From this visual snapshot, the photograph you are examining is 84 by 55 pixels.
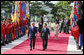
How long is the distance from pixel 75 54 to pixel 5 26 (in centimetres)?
522

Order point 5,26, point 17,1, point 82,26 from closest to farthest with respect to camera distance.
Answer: point 82,26 → point 5,26 → point 17,1

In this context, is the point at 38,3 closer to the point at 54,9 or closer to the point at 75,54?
the point at 54,9

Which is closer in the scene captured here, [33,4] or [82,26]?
[82,26]

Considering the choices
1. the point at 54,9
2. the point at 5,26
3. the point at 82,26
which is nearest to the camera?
the point at 82,26

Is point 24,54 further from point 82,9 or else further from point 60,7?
point 60,7

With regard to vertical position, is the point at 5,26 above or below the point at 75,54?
above

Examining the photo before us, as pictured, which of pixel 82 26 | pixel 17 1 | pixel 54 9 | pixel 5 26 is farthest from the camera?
pixel 54 9

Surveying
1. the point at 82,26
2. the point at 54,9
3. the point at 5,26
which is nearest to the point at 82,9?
the point at 82,26

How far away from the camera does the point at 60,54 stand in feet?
31.2

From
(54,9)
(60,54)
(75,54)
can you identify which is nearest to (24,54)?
(60,54)

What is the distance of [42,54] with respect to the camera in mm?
9539

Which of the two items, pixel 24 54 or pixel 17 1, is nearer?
pixel 24 54

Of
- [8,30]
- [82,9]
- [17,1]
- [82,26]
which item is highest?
[17,1]

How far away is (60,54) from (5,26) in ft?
15.5
